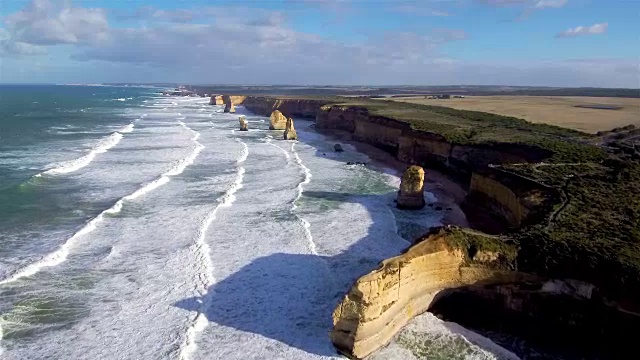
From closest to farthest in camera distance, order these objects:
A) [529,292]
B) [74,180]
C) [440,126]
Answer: [529,292]
[74,180]
[440,126]

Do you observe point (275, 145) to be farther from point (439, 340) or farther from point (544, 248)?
point (439, 340)

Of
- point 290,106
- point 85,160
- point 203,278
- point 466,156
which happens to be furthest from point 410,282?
point 290,106

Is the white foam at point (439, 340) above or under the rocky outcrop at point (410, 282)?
under

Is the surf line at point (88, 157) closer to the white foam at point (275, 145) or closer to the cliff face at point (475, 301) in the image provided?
the white foam at point (275, 145)

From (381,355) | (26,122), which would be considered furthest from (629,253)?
(26,122)

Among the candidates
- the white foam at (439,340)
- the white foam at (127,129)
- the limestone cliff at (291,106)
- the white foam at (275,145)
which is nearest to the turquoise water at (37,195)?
the white foam at (127,129)

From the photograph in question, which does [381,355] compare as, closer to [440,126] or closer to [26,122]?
[440,126]

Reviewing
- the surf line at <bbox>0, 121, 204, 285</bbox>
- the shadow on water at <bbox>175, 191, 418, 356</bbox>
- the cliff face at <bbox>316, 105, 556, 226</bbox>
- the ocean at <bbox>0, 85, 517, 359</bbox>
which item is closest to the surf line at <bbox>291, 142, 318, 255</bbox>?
the ocean at <bbox>0, 85, 517, 359</bbox>
